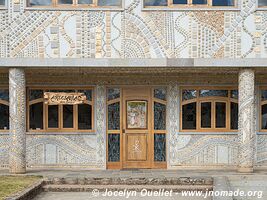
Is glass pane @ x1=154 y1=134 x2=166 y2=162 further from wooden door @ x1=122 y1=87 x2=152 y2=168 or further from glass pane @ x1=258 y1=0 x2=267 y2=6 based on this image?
glass pane @ x1=258 y1=0 x2=267 y2=6

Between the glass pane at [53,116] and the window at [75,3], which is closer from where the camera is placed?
the window at [75,3]

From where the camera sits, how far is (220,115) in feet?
47.8

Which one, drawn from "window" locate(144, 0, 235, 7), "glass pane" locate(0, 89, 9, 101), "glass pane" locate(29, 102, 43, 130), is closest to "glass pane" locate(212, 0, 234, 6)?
"window" locate(144, 0, 235, 7)

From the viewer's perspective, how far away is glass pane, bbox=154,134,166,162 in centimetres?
1454

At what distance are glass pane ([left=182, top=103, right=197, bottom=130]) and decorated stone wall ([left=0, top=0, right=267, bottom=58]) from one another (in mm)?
2230

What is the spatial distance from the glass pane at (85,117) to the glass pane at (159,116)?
79.7 inches

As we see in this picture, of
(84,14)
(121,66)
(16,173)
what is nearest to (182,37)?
(121,66)

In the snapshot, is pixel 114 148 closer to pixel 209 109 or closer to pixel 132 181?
pixel 132 181

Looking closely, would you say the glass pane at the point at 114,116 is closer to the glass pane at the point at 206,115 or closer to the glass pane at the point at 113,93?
the glass pane at the point at 113,93

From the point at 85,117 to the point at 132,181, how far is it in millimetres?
3184

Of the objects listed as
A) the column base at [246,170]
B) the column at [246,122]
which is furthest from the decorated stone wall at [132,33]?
the column base at [246,170]

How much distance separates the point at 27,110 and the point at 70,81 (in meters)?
1.64

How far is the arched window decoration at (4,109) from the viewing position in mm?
14673

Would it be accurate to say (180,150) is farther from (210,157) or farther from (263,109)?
(263,109)
